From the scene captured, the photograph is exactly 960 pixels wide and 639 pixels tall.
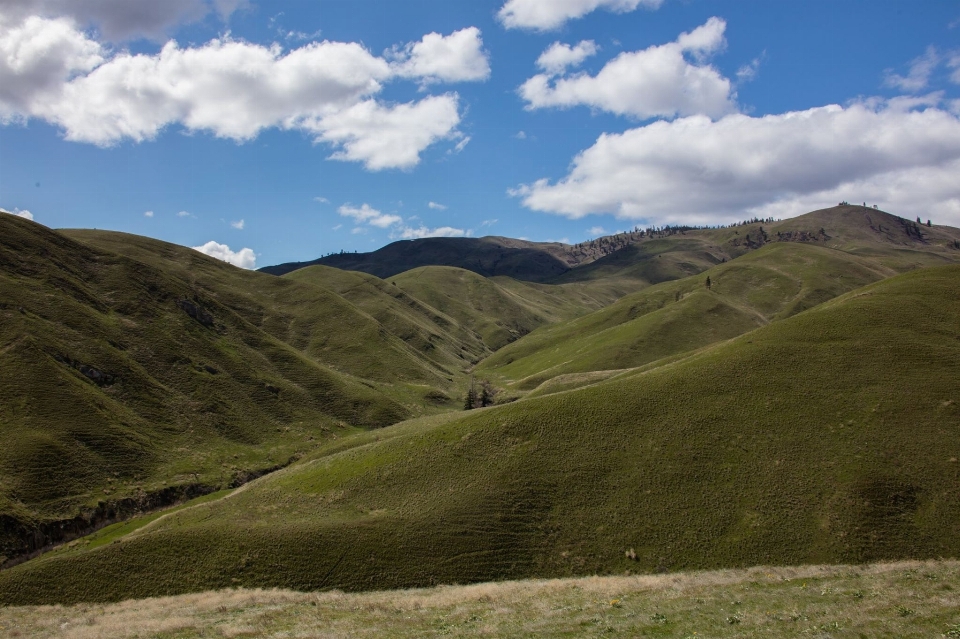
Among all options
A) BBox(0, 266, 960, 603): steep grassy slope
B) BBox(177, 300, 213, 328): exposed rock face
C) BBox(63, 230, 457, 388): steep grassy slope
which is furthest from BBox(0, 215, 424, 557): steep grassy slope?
BBox(63, 230, 457, 388): steep grassy slope

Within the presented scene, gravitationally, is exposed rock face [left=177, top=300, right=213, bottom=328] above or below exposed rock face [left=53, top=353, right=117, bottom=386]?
above

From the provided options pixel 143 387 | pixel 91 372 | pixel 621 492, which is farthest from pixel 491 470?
pixel 91 372

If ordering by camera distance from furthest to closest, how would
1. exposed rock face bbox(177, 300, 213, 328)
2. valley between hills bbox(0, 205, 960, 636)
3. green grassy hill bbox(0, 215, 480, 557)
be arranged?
exposed rock face bbox(177, 300, 213, 328) → green grassy hill bbox(0, 215, 480, 557) → valley between hills bbox(0, 205, 960, 636)

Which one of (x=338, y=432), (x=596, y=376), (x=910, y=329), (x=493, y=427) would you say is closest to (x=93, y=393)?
(x=338, y=432)

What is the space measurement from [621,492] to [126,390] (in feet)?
287

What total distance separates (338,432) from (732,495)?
8450 cm

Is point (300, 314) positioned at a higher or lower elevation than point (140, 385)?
higher

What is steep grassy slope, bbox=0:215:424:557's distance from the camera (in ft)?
228

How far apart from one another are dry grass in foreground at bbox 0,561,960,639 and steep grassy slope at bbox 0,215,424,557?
3234cm

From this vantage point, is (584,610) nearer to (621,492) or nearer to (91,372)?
(621,492)

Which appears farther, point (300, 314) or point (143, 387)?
point (300, 314)

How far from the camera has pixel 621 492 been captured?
183 feet

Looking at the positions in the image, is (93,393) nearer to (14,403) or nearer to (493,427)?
(14,403)

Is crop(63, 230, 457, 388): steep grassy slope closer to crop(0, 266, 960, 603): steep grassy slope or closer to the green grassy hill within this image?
the green grassy hill
